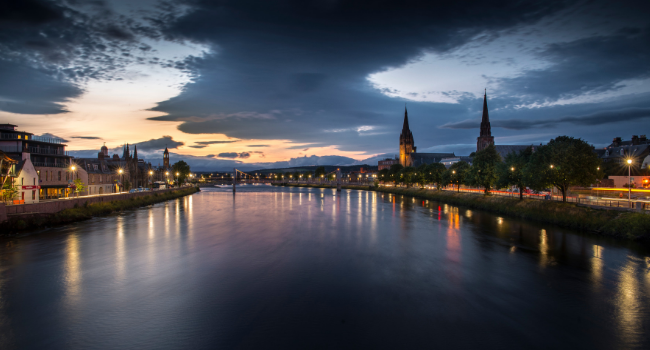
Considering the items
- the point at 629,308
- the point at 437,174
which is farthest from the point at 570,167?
the point at 437,174

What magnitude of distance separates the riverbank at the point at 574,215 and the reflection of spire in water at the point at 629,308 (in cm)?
826

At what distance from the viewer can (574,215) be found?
3369 centimetres

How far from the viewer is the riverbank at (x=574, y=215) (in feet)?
86.6

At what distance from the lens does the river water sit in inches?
499

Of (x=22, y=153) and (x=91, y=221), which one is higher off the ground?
(x=22, y=153)

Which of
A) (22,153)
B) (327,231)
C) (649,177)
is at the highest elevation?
(22,153)

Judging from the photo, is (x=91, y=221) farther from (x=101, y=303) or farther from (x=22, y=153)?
(x=101, y=303)

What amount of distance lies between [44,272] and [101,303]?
8255 mm

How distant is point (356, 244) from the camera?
30547mm

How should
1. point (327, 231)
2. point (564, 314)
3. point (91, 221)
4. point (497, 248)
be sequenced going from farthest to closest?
point (91, 221) < point (327, 231) < point (497, 248) < point (564, 314)

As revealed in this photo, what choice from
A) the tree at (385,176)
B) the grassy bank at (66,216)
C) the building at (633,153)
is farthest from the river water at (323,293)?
the tree at (385,176)

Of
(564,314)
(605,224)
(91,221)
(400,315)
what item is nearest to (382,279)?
(400,315)

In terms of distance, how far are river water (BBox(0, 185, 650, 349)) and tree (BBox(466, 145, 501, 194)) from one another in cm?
2552

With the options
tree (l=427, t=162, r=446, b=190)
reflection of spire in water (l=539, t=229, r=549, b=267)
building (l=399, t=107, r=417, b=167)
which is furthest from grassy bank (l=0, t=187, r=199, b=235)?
building (l=399, t=107, r=417, b=167)
